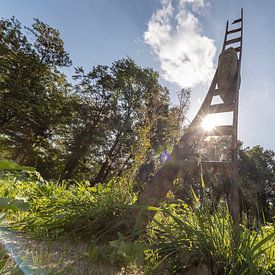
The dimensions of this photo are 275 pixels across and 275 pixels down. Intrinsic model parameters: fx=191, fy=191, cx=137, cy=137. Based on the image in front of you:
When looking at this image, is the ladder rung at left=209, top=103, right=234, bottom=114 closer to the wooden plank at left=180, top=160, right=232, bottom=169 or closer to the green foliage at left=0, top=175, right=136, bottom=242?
the wooden plank at left=180, top=160, right=232, bottom=169

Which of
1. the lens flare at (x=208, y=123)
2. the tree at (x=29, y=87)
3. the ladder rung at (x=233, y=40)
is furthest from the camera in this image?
the tree at (x=29, y=87)

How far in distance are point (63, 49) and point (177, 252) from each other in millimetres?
14115

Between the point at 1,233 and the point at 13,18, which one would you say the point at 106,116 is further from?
the point at 1,233

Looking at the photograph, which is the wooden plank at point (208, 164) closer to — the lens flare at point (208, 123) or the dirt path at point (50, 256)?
the lens flare at point (208, 123)

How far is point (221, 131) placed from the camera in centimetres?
206

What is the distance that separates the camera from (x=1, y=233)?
1477 millimetres

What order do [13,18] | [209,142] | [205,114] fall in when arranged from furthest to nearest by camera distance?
[13,18], [209,142], [205,114]

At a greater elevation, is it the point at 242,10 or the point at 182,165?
the point at 242,10

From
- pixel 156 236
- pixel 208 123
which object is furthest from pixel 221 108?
pixel 156 236

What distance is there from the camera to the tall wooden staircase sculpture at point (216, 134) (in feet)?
5.57

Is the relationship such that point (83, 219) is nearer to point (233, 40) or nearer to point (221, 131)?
point (221, 131)

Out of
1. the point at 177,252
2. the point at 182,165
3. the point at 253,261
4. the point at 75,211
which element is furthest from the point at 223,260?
the point at 75,211

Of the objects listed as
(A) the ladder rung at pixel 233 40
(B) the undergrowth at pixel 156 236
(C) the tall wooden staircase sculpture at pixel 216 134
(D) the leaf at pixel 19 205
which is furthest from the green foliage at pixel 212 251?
(A) the ladder rung at pixel 233 40

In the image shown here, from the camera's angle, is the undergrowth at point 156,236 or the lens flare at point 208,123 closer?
the undergrowth at point 156,236
